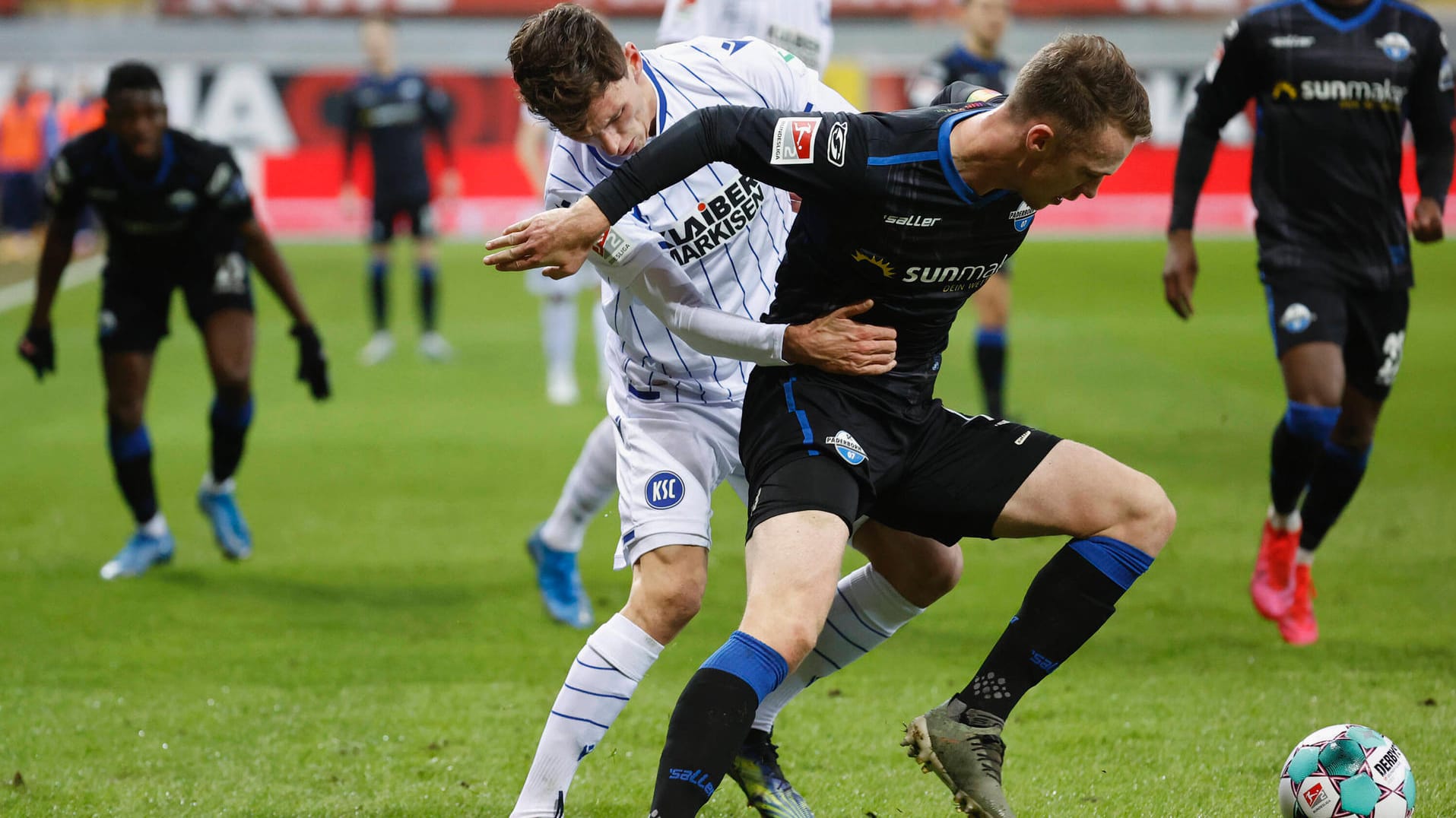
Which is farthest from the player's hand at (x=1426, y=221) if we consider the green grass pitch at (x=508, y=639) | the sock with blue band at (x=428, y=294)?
the sock with blue band at (x=428, y=294)

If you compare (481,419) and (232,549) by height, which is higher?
(232,549)

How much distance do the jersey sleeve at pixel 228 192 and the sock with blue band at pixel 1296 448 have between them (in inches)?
171

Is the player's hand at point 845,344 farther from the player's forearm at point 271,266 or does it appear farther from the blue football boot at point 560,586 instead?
the player's forearm at point 271,266

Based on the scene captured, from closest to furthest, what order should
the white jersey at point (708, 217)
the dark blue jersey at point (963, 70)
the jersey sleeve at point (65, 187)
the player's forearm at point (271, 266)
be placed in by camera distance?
the white jersey at point (708, 217) < the jersey sleeve at point (65, 187) < the player's forearm at point (271, 266) < the dark blue jersey at point (963, 70)

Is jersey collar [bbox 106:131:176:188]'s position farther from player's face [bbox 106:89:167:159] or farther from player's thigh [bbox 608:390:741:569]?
player's thigh [bbox 608:390:741:569]

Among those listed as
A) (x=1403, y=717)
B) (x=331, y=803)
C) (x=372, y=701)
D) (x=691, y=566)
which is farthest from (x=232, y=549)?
(x=1403, y=717)

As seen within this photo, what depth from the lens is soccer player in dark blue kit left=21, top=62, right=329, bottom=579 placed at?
6328 mm

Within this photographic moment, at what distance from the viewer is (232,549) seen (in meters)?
6.87

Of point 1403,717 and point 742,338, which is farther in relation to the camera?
point 1403,717

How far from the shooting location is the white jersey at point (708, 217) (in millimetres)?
3820

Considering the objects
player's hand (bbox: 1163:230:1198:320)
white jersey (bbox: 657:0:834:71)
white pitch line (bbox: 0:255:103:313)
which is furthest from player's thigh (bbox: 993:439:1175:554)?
white pitch line (bbox: 0:255:103:313)

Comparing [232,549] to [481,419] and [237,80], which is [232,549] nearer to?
[481,419]

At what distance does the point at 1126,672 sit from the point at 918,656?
708mm

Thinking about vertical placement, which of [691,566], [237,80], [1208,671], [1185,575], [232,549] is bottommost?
[237,80]
